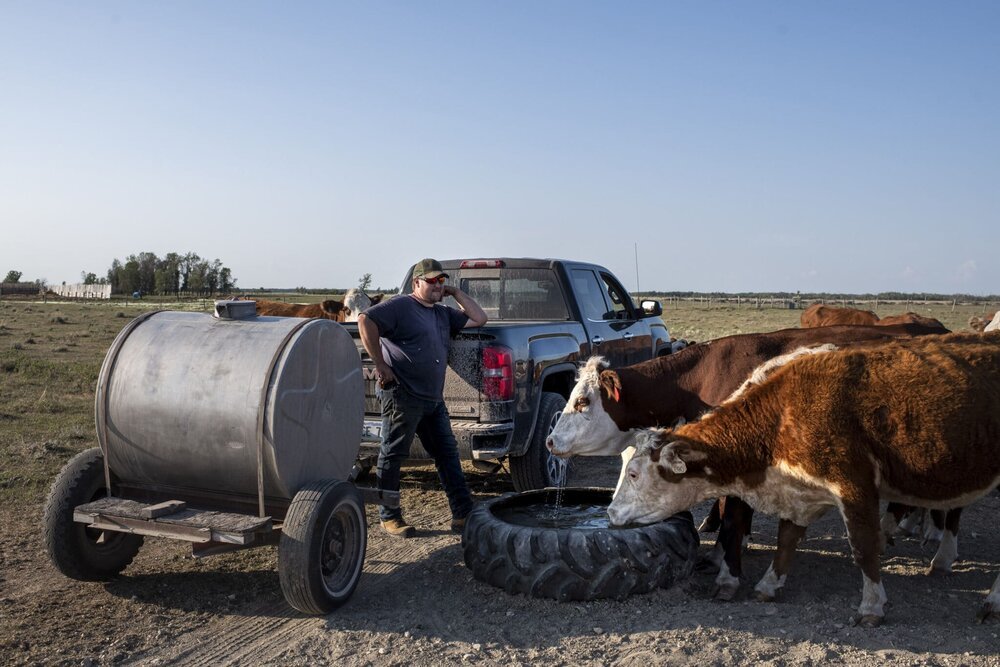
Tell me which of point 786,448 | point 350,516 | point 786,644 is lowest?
point 786,644

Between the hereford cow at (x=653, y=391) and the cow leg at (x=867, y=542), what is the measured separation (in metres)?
1.76

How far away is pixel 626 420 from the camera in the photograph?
6.67 m

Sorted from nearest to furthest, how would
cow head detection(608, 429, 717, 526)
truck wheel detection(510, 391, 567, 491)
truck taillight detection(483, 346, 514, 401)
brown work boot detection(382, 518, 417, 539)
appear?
cow head detection(608, 429, 717, 526) < brown work boot detection(382, 518, 417, 539) < truck taillight detection(483, 346, 514, 401) < truck wheel detection(510, 391, 567, 491)

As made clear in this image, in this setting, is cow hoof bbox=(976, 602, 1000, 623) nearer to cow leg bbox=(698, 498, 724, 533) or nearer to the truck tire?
the truck tire

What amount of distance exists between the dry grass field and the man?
0.70m

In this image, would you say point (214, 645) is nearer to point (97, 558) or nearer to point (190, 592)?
point (190, 592)

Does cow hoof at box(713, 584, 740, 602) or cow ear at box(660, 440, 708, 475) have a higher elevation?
cow ear at box(660, 440, 708, 475)

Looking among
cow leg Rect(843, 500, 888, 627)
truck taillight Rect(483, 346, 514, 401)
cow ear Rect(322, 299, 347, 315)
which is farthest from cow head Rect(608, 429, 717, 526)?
cow ear Rect(322, 299, 347, 315)

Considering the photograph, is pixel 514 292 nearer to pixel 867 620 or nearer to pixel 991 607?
pixel 867 620

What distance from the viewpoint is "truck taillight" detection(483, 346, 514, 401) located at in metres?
6.88

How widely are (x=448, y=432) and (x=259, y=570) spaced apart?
1681mm

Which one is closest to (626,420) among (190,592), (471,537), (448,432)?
(448,432)

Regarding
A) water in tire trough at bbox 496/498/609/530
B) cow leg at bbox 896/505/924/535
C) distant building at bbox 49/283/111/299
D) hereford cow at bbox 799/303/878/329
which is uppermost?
distant building at bbox 49/283/111/299

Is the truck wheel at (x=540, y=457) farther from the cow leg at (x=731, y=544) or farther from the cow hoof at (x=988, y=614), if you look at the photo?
the cow hoof at (x=988, y=614)
